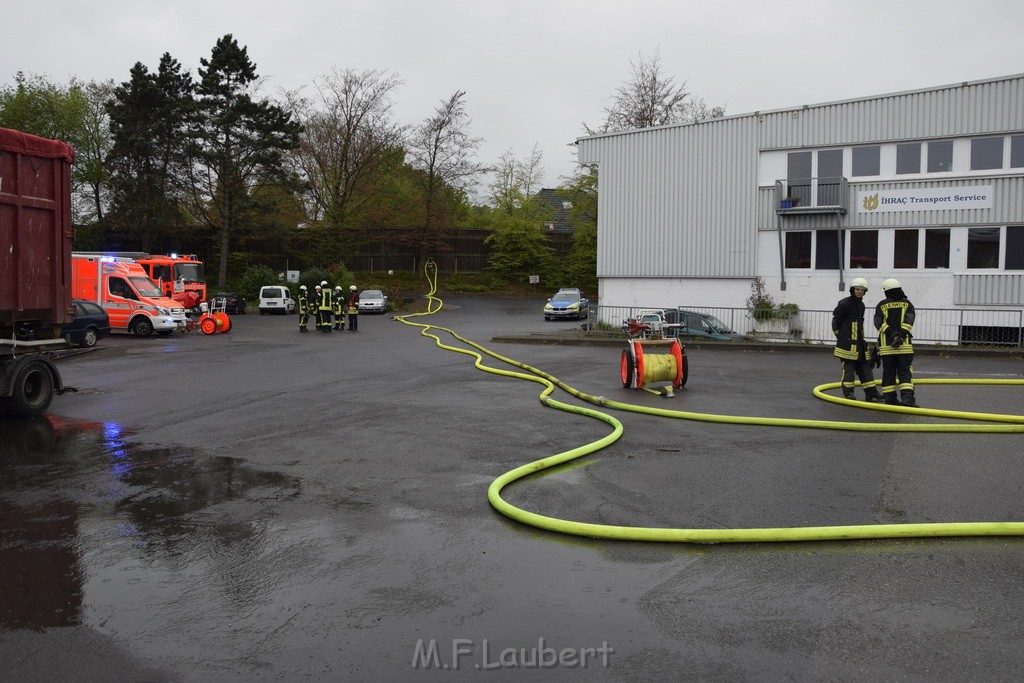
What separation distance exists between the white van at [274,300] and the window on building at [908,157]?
30311 mm

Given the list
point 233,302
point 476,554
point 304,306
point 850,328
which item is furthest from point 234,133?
point 476,554

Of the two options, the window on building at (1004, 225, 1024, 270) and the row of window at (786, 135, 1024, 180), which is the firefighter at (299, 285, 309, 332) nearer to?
the row of window at (786, 135, 1024, 180)

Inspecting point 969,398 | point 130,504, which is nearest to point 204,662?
point 130,504

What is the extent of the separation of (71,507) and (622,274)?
80.4 feet

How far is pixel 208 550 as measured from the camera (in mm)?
5465

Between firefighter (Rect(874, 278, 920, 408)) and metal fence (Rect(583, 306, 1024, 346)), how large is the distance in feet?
38.2

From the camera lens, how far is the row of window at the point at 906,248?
960 inches

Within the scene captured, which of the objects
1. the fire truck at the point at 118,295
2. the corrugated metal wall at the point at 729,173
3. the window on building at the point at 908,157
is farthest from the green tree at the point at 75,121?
the window on building at the point at 908,157

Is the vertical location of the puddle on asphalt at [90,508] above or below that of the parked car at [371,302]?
below

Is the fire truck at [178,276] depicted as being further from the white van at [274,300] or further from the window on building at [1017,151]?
the window on building at [1017,151]

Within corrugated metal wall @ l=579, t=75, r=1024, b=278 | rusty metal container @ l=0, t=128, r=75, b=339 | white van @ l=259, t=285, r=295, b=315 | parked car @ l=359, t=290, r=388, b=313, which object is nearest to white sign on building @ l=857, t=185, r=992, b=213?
corrugated metal wall @ l=579, t=75, r=1024, b=278

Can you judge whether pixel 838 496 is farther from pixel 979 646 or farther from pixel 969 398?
pixel 969 398

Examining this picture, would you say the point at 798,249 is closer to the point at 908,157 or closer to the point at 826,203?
the point at 826,203

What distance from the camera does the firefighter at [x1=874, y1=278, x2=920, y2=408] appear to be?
35.6 ft
